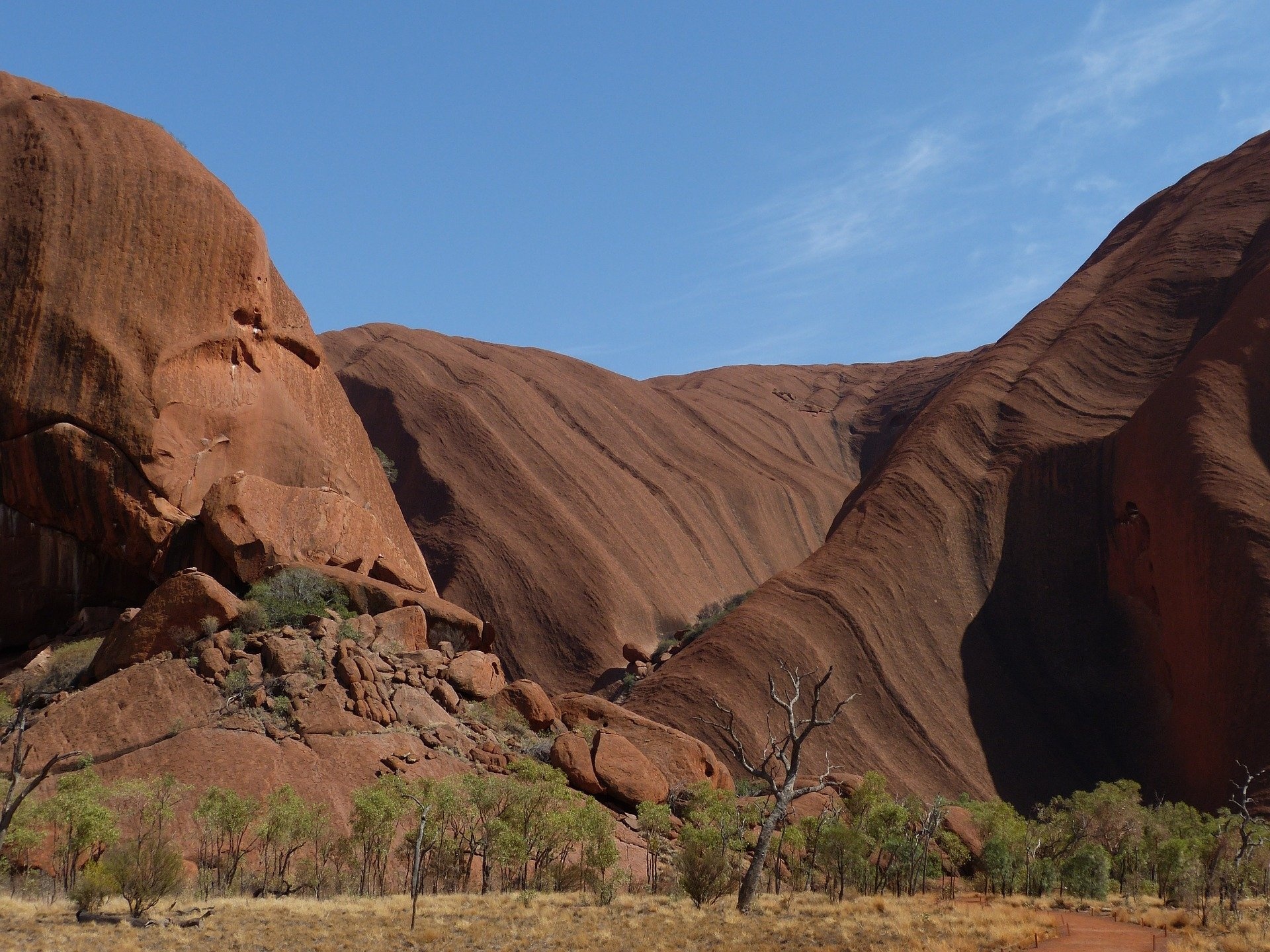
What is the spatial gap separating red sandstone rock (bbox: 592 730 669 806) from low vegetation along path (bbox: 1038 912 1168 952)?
34.0 feet

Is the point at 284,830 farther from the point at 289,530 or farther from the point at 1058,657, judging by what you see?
the point at 1058,657

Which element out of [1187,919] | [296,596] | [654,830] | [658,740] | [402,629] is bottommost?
[1187,919]

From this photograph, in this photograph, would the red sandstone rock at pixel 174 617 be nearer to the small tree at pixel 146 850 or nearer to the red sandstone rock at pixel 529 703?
the small tree at pixel 146 850

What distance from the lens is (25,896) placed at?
62.9ft

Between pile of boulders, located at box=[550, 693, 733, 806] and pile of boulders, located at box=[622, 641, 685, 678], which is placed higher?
pile of boulders, located at box=[622, 641, 685, 678]

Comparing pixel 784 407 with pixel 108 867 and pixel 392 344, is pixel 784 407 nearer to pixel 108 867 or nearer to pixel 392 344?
pixel 392 344

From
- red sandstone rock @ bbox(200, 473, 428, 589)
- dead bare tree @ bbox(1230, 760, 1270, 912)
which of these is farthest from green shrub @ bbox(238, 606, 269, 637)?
dead bare tree @ bbox(1230, 760, 1270, 912)

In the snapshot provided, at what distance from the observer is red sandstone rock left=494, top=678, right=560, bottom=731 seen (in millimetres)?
30141

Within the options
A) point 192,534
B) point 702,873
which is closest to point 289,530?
point 192,534

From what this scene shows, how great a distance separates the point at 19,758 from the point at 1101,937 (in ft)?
58.0

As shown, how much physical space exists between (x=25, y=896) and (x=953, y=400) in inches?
1724

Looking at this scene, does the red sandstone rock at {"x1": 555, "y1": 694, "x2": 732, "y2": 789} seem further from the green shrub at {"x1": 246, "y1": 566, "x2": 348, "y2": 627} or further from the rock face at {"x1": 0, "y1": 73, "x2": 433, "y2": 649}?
the green shrub at {"x1": 246, "y1": 566, "x2": 348, "y2": 627}

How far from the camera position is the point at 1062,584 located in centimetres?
4669

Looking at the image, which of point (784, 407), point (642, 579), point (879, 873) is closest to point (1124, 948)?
point (879, 873)
